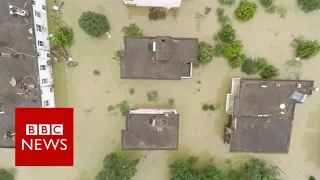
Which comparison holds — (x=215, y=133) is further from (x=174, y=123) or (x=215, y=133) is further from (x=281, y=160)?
(x=281, y=160)

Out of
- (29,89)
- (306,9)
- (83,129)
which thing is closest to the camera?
(29,89)

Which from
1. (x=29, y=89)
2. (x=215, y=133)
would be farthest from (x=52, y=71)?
(x=215, y=133)

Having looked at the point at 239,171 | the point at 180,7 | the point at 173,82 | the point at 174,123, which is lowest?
the point at 239,171

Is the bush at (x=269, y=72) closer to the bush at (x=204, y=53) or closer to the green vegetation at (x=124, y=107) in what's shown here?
the bush at (x=204, y=53)

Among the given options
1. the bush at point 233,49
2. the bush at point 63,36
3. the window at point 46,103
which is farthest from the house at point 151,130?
the bush at point 63,36

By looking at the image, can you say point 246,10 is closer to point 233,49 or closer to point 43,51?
point 233,49

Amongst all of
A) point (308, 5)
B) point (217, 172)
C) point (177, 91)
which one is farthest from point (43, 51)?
point (308, 5)

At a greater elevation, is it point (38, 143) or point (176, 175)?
point (38, 143)

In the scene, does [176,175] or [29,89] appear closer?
[29,89]
